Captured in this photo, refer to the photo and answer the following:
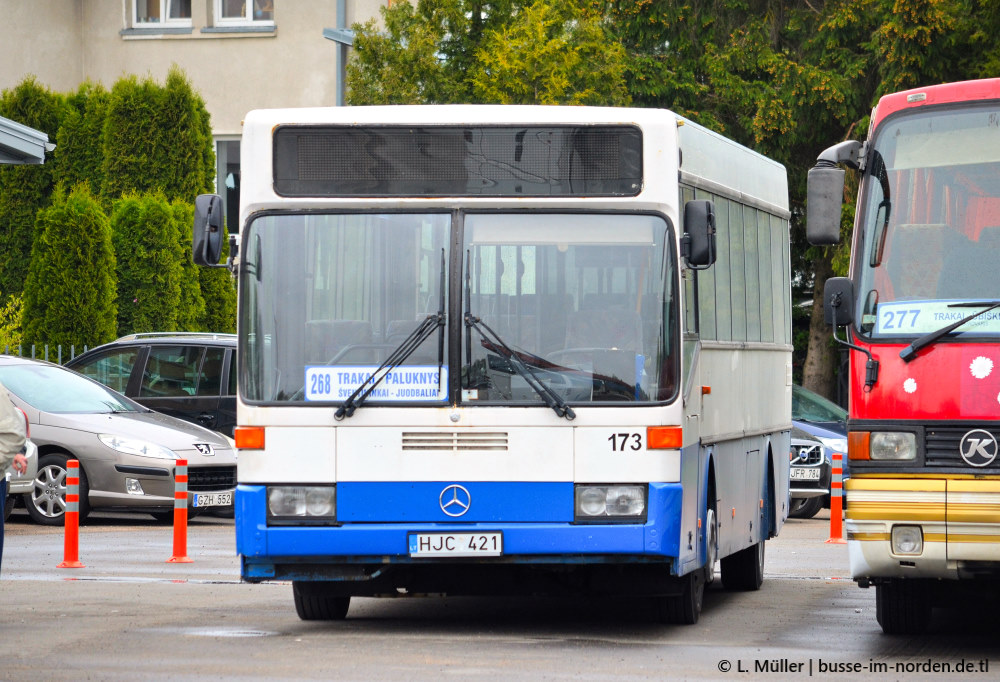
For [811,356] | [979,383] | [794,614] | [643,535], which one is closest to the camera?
[979,383]

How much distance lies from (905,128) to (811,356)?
22.8m

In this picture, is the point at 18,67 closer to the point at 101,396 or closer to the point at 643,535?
the point at 101,396

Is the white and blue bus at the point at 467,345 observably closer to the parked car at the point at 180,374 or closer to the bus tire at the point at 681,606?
the bus tire at the point at 681,606

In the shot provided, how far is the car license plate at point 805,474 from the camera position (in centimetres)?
2177

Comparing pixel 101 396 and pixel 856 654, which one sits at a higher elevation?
pixel 101 396

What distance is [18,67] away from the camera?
120 feet

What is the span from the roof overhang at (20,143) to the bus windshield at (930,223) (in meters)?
13.0

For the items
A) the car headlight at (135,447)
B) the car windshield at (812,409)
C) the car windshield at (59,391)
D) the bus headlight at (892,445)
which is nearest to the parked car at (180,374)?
the car windshield at (59,391)

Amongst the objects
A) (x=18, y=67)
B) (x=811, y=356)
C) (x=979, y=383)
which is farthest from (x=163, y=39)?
(x=979, y=383)

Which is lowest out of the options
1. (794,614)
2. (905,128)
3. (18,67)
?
(794,614)

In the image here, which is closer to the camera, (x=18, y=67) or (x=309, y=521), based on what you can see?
(x=309, y=521)

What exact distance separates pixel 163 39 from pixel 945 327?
28.4 m

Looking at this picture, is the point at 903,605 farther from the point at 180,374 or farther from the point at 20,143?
the point at 20,143

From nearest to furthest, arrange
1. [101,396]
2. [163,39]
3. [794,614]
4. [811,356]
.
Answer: [794,614]
[101,396]
[811,356]
[163,39]
